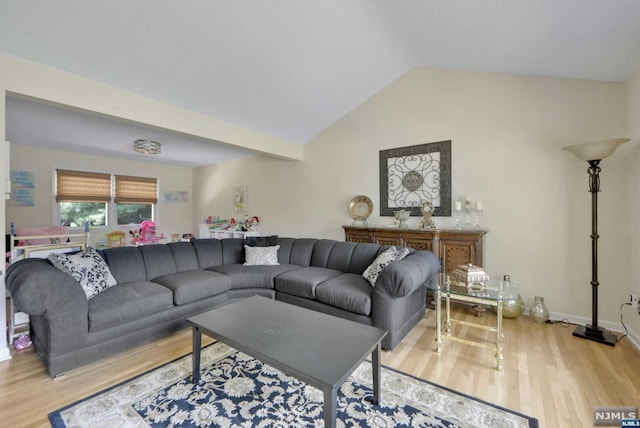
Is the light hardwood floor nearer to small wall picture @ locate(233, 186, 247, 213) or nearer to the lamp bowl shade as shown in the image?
the lamp bowl shade

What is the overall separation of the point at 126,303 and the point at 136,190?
4860 millimetres

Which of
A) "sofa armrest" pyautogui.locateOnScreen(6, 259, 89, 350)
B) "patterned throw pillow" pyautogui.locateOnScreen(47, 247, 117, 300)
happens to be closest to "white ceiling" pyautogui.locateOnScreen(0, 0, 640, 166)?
"patterned throw pillow" pyautogui.locateOnScreen(47, 247, 117, 300)

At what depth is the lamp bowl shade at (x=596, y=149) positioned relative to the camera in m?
2.37

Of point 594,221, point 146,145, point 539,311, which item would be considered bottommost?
point 539,311

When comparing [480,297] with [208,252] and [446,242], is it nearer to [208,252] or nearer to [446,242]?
[446,242]

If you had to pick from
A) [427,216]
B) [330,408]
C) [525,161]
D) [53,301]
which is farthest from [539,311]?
[53,301]

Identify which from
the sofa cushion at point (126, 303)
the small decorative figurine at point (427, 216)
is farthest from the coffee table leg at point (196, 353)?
the small decorative figurine at point (427, 216)

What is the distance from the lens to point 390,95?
4.05 m

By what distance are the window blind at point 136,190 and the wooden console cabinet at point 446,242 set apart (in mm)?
5502

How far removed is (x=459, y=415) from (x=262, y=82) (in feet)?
11.7

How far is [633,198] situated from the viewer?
2.54m

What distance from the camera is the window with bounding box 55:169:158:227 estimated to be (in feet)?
17.0

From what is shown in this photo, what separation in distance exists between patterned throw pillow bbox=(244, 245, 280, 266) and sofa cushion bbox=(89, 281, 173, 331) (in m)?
1.13

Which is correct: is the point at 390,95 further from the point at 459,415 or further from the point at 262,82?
the point at 459,415
